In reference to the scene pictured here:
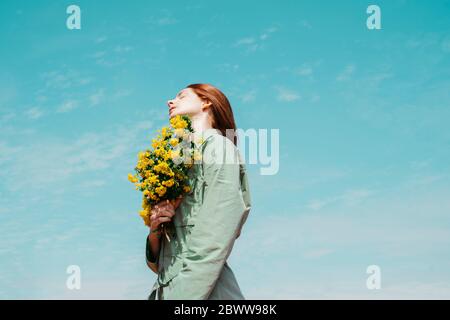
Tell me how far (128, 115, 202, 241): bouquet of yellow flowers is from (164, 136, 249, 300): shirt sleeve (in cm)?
19

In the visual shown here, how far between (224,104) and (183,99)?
33 centimetres

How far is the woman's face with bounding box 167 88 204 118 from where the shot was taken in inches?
172

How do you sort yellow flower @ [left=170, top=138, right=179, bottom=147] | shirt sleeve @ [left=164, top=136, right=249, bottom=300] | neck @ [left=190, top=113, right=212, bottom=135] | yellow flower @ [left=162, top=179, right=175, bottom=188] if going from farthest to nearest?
neck @ [left=190, top=113, right=212, bottom=135]
yellow flower @ [left=170, top=138, right=179, bottom=147]
yellow flower @ [left=162, top=179, right=175, bottom=188]
shirt sleeve @ [left=164, top=136, right=249, bottom=300]

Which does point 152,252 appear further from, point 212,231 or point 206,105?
point 206,105

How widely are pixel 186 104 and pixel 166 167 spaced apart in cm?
69

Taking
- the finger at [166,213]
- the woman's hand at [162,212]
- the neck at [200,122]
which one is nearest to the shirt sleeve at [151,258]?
the woman's hand at [162,212]

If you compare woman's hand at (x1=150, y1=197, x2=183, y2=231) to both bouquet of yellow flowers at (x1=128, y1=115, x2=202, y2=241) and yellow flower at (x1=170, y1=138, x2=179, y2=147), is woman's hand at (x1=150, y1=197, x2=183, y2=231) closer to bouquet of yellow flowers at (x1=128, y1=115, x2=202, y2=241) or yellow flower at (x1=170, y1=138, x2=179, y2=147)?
bouquet of yellow flowers at (x1=128, y1=115, x2=202, y2=241)

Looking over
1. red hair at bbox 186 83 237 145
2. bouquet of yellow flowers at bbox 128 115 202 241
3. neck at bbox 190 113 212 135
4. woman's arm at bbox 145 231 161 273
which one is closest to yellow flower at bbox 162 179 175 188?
bouquet of yellow flowers at bbox 128 115 202 241

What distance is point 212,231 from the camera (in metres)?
3.63

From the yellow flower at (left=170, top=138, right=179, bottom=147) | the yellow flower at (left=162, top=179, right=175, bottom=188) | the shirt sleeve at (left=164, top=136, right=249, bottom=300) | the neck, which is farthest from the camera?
the neck

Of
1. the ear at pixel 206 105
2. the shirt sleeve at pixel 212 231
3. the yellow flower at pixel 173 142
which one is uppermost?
the ear at pixel 206 105

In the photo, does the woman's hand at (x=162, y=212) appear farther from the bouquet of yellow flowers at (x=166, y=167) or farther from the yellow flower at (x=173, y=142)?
the yellow flower at (x=173, y=142)

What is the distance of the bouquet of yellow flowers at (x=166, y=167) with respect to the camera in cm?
392
